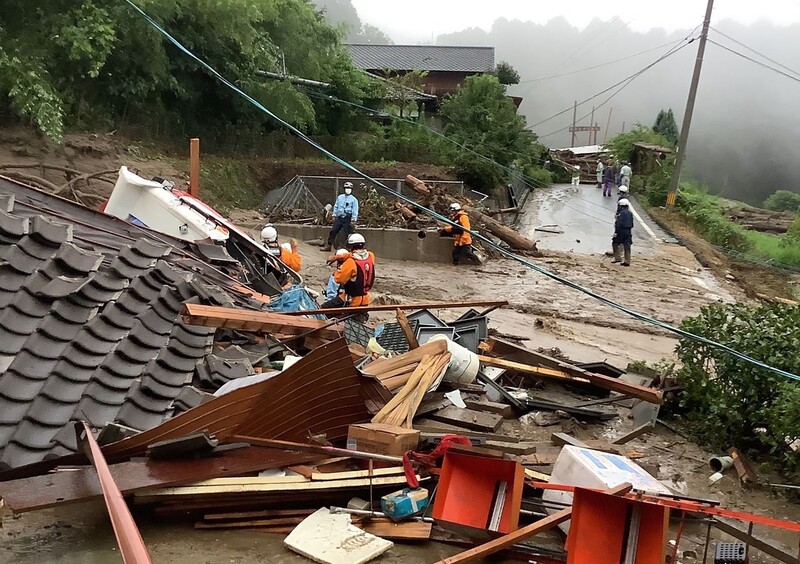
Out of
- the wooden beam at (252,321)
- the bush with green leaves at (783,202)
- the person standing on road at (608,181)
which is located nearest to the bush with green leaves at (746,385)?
the wooden beam at (252,321)

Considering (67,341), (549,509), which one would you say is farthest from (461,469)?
(67,341)

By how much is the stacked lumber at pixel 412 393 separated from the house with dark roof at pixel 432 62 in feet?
104

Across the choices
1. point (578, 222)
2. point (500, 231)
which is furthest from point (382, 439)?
point (578, 222)

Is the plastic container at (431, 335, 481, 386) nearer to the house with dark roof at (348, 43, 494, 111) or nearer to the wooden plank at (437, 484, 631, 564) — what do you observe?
the wooden plank at (437, 484, 631, 564)

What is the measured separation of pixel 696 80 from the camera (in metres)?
25.0

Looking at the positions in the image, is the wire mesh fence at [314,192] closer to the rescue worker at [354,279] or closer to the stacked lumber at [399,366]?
the rescue worker at [354,279]

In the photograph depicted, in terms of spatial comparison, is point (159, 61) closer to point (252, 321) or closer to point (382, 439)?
point (252, 321)

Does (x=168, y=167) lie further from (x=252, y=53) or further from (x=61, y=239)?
(x=61, y=239)

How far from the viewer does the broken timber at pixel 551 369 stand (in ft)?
23.7

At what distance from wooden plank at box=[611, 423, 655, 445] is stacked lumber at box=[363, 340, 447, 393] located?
2.14m

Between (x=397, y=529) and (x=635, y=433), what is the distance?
3.83 metres

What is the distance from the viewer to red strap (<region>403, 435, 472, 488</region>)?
14.6ft

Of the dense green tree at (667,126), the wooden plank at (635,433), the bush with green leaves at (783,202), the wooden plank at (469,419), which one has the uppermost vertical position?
the dense green tree at (667,126)

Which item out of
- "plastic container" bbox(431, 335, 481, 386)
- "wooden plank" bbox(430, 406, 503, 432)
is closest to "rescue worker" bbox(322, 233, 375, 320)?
"plastic container" bbox(431, 335, 481, 386)
